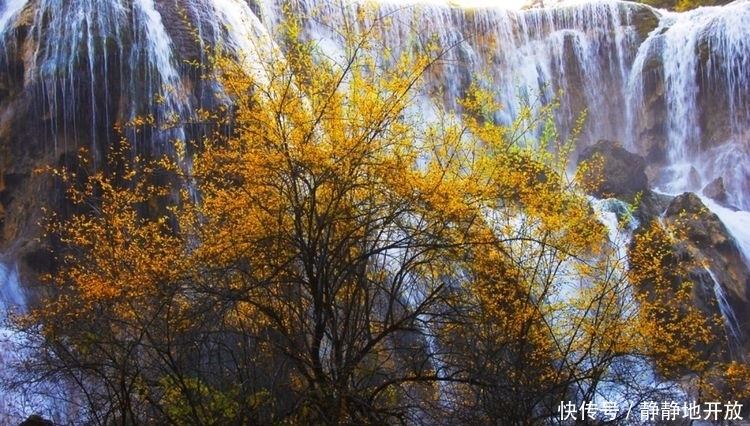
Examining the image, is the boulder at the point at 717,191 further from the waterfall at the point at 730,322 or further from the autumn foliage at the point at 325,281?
the autumn foliage at the point at 325,281

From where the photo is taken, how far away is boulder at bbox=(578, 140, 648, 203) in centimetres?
2048

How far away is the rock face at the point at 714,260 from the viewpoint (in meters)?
17.3

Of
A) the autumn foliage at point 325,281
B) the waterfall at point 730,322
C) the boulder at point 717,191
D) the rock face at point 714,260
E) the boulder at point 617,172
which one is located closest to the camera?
the autumn foliage at point 325,281

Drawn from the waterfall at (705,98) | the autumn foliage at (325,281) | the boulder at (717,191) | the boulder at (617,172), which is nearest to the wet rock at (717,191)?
the boulder at (717,191)

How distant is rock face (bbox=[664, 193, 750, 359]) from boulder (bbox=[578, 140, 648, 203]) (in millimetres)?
1606

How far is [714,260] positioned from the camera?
1852cm

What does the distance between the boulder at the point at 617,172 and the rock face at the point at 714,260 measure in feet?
5.27

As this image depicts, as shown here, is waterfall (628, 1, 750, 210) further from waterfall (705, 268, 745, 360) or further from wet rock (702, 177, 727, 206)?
waterfall (705, 268, 745, 360)

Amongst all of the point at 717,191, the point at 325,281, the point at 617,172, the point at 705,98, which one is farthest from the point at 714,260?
the point at 325,281

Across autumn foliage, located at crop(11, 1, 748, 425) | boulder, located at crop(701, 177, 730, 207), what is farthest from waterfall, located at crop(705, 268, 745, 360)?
autumn foliage, located at crop(11, 1, 748, 425)

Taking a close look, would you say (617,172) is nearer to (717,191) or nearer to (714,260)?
(714,260)

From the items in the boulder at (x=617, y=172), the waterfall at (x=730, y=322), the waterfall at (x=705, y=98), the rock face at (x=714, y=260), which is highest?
the waterfall at (x=705, y=98)

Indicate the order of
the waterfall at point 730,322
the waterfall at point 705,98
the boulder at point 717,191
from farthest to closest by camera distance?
the waterfall at point 705,98
the boulder at point 717,191
the waterfall at point 730,322

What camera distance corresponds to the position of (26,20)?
618 inches
